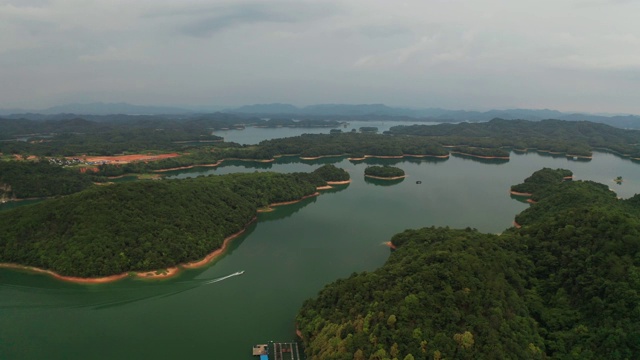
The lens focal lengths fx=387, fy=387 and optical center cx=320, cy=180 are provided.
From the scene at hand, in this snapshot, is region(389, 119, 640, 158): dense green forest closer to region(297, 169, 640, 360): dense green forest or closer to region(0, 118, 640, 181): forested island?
region(0, 118, 640, 181): forested island

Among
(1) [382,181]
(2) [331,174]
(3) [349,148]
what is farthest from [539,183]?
(3) [349,148]

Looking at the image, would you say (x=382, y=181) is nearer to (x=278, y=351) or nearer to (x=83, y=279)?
(x=83, y=279)

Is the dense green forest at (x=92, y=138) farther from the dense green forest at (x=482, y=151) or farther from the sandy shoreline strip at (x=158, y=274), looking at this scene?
the dense green forest at (x=482, y=151)

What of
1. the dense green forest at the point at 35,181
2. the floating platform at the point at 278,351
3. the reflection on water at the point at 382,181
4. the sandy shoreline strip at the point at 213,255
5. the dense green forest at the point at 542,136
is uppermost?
the dense green forest at the point at 542,136

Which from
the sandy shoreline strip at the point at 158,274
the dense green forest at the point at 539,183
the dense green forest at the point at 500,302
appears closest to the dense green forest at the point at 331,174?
the dense green forest at the point at 539,183

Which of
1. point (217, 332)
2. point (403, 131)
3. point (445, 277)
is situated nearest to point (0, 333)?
point (217, 332)

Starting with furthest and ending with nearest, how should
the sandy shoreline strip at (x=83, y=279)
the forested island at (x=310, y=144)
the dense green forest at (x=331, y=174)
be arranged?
the forested island at (x=310, y=144) → the dense green forest at (x=331, y=174) → the sandy shoreline strip at (x=83, y=279)
